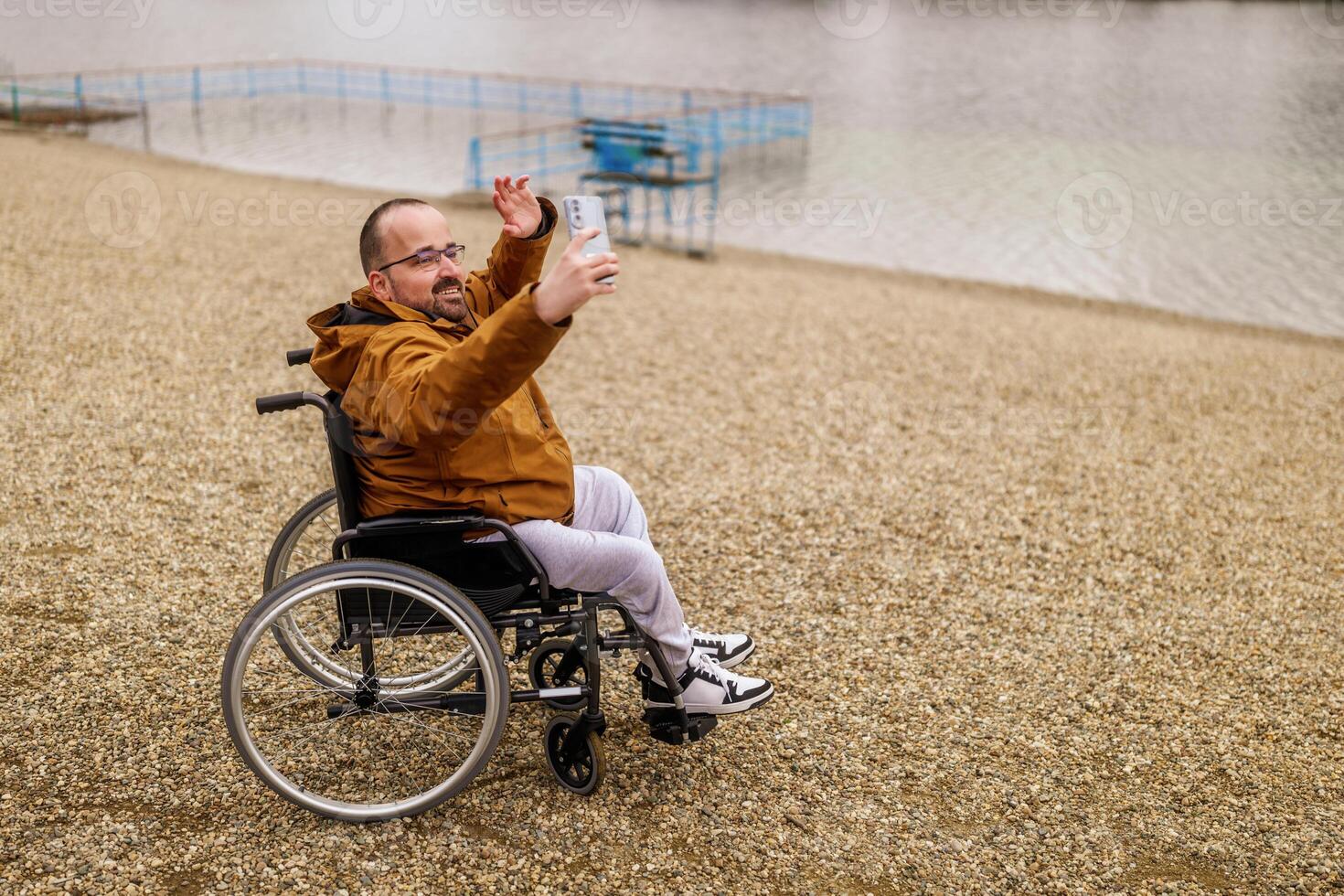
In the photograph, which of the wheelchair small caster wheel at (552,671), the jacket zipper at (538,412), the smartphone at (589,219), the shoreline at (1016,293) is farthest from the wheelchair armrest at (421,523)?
the shoreline at (1016,293)

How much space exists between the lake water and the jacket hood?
1184 cm

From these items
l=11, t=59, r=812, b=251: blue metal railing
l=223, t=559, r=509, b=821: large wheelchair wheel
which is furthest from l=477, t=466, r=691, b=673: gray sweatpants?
l=11, t=59, r=812, b=251: blue metal railing

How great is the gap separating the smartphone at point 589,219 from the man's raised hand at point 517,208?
1.91 feet

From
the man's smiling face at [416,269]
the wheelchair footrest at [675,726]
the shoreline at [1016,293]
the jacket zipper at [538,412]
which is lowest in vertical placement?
the shoreline at [1016,293]

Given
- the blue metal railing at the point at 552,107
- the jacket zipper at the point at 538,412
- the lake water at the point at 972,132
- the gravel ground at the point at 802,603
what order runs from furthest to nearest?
the lake water at the point at 972,132 → the blue metal railing at the point at 552,107 → the jacket zipper at the point at 538,412 → the gravel ground at the point at 802,603

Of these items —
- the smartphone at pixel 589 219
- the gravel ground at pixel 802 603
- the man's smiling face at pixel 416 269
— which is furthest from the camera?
the gravel ground at pixel 802 603

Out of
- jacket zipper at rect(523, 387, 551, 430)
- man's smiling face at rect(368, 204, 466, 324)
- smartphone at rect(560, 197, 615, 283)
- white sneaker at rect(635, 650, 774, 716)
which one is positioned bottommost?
white sneaker at rect(635, 650, 774, 716)

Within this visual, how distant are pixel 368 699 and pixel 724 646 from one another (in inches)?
41.9

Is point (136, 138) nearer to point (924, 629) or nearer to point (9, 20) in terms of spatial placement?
point (924, 629)

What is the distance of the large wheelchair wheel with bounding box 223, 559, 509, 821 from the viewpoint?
8.43 ft

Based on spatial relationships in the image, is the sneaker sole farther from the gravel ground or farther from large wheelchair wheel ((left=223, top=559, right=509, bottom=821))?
large wheelchair wheel ((left=223, top=559, right=509, bottom=821))

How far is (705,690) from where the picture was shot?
119 inches

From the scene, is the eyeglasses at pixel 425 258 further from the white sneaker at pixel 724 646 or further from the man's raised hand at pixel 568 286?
the white sneaker at pixel 724 646

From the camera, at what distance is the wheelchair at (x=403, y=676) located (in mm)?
2592
